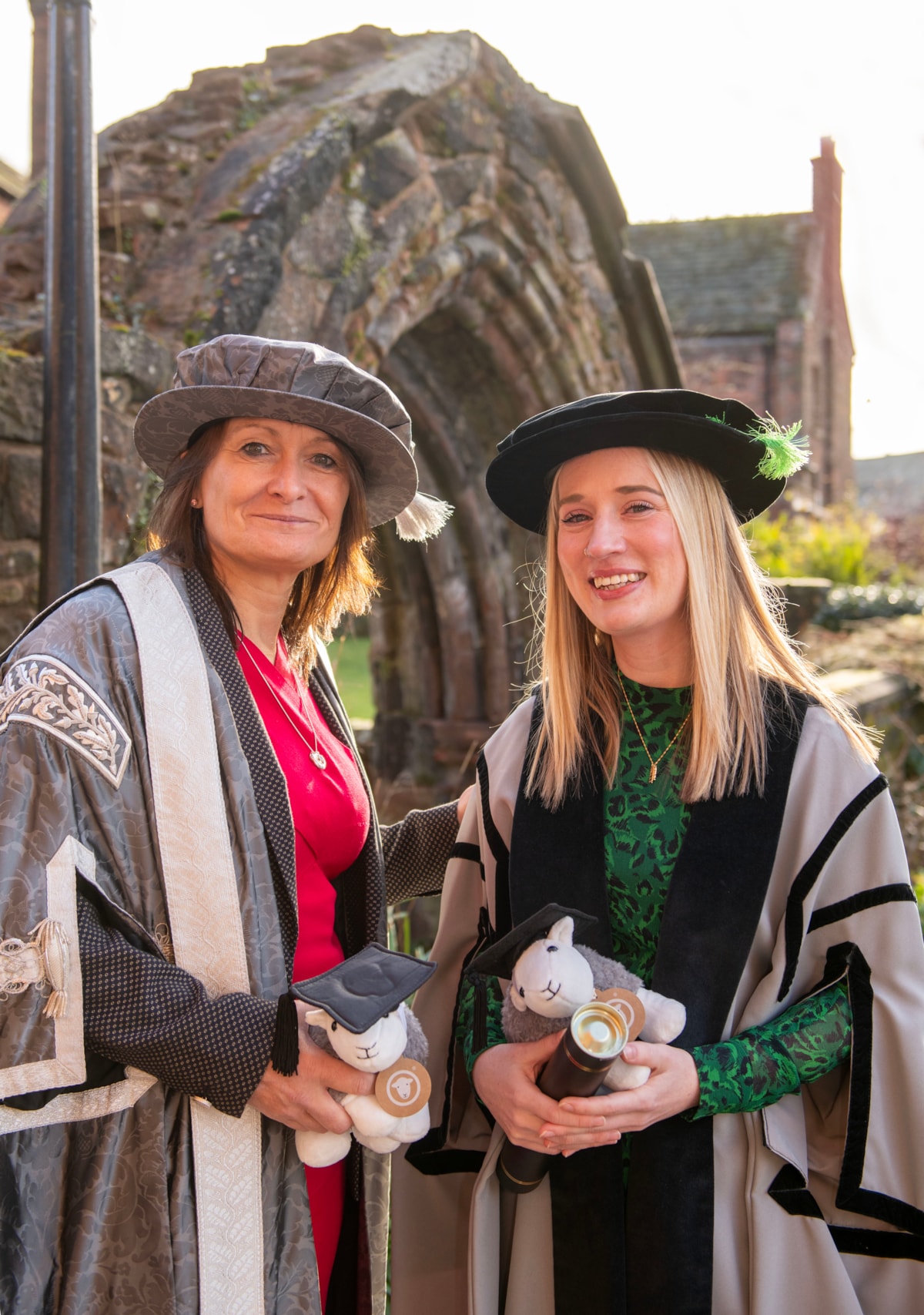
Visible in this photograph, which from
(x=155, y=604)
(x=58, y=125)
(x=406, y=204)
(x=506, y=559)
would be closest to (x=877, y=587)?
(x=506, y=559)

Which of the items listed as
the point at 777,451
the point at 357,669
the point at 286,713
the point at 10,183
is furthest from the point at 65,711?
the point at 10,183

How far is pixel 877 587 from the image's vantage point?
9.41m

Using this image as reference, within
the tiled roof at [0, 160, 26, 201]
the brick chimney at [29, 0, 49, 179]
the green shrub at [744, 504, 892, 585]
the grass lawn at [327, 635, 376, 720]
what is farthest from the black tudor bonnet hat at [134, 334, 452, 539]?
the tiled roof at [0, 160, 26, 201]

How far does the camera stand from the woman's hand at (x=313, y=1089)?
153 centimetres

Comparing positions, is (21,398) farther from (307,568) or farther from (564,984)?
(564,984)

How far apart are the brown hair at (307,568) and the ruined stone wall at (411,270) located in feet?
3.89

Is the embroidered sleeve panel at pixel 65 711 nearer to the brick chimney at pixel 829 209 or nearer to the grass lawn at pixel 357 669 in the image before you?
the grass lawn at pixel 357 669

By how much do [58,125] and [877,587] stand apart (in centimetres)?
818

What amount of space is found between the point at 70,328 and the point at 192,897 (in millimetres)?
1908

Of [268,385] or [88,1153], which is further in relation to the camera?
[268,385]

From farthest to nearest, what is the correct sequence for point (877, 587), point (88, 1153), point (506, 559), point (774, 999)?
point (877, 587)
point (506, 559)
point (774, 999)
point (88, 1153)

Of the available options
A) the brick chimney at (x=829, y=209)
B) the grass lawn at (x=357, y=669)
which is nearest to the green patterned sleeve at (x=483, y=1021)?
the grass lawn at (x=357, y=669)

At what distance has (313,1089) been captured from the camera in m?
1.55

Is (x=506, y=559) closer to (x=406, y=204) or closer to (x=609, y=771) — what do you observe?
(x=406, y=204)
